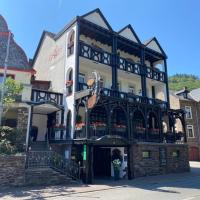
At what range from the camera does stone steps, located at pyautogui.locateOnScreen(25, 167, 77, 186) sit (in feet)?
45.3

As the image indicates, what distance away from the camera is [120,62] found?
22.9 m

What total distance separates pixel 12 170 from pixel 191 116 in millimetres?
32114

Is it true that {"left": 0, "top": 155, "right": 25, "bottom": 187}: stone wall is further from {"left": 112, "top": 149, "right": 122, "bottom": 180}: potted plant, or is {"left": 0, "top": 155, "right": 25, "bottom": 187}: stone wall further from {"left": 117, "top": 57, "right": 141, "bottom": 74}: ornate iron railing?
{"left": 117, "top": 57, "right": 141, "bottom": 74}: ornate iron railing

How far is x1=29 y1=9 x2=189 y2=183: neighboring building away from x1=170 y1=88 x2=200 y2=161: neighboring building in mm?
12954

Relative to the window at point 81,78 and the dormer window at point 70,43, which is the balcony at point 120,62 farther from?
the window at point 81,78

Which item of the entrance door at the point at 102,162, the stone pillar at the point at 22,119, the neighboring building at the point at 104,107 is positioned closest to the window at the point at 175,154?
the neighboring building at the point at 104,107

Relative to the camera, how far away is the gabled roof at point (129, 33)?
24366 mm

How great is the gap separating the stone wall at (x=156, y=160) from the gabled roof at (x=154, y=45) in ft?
36.4

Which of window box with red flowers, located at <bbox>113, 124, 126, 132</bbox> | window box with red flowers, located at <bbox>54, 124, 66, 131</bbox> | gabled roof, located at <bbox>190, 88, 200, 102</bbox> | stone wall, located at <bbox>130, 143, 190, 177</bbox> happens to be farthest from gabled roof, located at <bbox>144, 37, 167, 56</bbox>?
gabled roof, located at <bbox>190, 88, 200, 102</bbox>

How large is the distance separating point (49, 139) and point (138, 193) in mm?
9998

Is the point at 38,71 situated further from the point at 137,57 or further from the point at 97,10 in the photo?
the point at 137,57

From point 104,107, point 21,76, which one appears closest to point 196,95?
point 104,107

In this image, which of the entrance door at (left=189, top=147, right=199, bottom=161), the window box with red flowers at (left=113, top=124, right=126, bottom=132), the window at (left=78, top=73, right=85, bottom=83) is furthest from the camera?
the entrance door at (left=189, top=147, right=199, bottom=161)

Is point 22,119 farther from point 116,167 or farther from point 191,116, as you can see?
point 191,116
